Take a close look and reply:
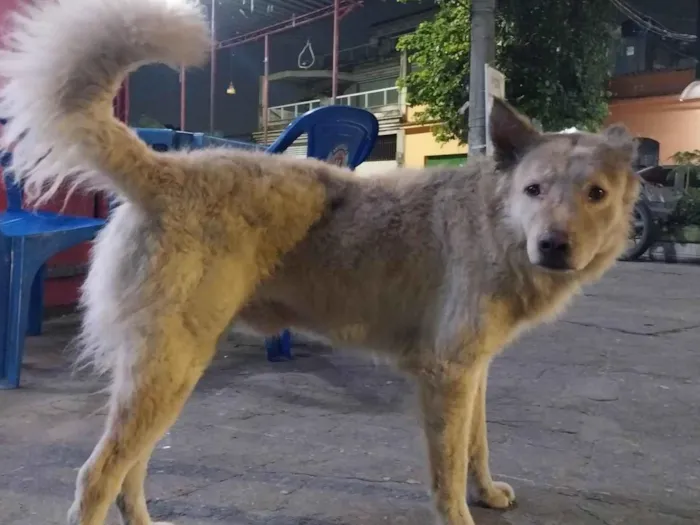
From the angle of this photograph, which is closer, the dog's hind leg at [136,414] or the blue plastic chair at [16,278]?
the dog's hind leg at [136,414]

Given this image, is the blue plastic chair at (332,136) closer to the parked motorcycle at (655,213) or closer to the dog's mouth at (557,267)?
the dog's mouth at (557,267)

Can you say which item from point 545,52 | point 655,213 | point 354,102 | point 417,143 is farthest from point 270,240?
point 354,102

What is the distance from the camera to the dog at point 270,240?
1674 mm

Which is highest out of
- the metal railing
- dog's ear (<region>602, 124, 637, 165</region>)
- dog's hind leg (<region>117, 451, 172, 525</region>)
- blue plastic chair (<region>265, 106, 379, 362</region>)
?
the metal railing

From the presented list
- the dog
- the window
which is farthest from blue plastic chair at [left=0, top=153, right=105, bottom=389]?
the window

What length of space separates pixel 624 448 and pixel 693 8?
16.2 metres

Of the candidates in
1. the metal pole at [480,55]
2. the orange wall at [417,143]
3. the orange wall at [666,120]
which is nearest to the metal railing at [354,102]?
the orange wall at [417,143]

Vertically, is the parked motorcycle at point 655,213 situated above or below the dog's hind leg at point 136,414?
above

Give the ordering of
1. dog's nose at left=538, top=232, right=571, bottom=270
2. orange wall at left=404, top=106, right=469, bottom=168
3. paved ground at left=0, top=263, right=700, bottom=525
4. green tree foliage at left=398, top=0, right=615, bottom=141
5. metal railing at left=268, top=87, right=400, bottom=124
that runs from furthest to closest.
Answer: metal railing at left=268, top=87, right=400, bottom=124
orange wall at left=404, top=106, right=469, bottom=168
green tree foliage at left=398, top=0, right=615, bottom=141
paved ground at left=0, top=263, right=700, bottom=525
dog's nose at left=538, top=232, right=571, bottom=270

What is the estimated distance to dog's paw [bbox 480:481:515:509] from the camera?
2078mm

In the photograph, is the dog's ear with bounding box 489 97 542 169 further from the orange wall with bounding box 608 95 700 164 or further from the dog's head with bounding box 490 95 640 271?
the orange wall with bounding box 608 95 700 164

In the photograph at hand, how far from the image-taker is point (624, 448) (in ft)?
8.41

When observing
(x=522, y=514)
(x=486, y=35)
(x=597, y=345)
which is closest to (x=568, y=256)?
(x=522, y=514)

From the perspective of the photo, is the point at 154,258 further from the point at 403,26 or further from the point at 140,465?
the point at 403,26
